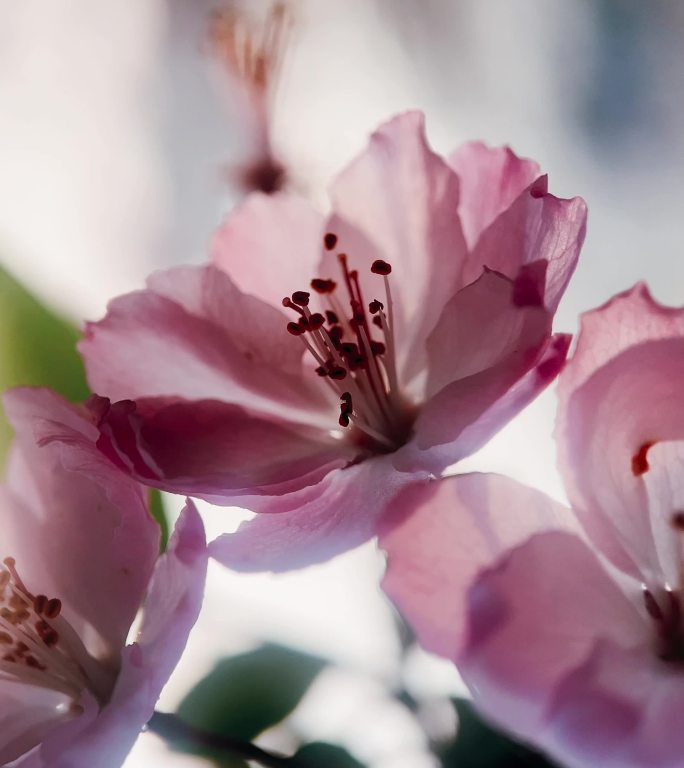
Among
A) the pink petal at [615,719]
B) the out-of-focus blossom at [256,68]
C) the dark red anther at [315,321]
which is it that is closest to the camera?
the pink petal at [615,719]

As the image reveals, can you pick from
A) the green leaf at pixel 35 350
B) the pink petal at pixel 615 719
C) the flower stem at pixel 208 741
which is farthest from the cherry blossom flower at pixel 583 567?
the green leaf at pixel 35 350

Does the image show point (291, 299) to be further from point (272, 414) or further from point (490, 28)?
point (490, 28)

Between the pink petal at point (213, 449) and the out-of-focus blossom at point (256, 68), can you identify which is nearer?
the pink petal at point (213, 449)

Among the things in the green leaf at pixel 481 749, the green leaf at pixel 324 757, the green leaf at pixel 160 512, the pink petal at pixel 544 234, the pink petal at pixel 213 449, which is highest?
the pink petal at pixel 544 234

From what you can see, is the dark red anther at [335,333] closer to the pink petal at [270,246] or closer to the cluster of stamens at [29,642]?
the pink petal at [270,246]

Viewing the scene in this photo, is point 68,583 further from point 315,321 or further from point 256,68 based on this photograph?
point 256,68

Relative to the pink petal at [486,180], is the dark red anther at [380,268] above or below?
below
